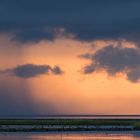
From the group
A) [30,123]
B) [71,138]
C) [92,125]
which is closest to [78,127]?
[92,125]

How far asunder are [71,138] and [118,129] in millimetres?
29296

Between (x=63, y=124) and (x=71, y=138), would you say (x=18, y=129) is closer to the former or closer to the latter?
(x=63, y=124)

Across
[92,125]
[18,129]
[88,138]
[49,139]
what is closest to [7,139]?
[49,139]

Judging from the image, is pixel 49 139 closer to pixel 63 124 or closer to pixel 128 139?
pixel 128 139

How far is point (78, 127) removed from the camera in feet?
425

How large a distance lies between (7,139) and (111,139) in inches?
573

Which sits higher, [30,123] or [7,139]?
[30,123]

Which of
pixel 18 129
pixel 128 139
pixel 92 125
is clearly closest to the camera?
pixel 128 139

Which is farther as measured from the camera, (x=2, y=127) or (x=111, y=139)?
(x=2, y=127)

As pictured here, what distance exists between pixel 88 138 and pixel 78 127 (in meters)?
32.9

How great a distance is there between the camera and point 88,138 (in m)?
96.8

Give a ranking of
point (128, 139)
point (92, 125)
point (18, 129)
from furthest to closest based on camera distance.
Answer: point (92, 125) → point (18, 129) → point (128, 139)

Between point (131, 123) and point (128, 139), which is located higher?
point (131, 123)

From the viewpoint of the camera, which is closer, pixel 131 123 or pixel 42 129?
pixel 42 129
